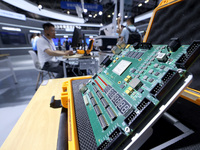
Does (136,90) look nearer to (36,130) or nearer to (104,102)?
(104,102)

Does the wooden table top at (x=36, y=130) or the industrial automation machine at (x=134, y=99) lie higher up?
the industrial automation machine at (x=134, y=99)

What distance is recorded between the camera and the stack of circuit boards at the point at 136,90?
31cm

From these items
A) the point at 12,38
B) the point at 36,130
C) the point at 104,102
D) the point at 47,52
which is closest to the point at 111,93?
the point at 104,102

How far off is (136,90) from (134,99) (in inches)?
1.7

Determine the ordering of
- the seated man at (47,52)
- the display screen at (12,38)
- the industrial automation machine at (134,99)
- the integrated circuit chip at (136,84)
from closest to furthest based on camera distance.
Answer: the industrial automation machine at (134,99)
the integrated circuit chip at (136,84)
the seated man at (47,52)
the display screen at (12,38)

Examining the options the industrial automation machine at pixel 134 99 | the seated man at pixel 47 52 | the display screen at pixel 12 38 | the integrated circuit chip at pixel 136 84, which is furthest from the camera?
the display screen at pixel 12 38

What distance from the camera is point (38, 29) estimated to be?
1077 centimetres

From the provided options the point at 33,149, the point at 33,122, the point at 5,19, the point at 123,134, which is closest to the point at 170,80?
the point at 123,134

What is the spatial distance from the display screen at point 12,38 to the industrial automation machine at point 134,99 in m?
10.8

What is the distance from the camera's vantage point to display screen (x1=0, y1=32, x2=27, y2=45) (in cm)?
805

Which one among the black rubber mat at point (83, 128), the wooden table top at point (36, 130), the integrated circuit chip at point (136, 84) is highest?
the integrated circuit chip at point (136, 84)

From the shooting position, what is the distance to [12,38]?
340 inches

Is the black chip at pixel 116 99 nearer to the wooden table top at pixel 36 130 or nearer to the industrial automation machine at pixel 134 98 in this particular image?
the industrial automation machine at pixel 134 98

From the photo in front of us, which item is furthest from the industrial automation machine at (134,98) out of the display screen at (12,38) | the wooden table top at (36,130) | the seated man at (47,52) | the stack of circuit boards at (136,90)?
the display screen at (12,38)
